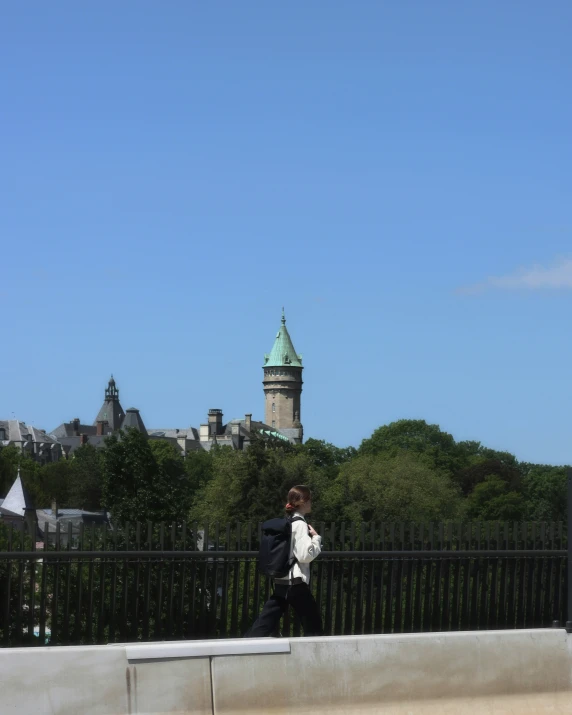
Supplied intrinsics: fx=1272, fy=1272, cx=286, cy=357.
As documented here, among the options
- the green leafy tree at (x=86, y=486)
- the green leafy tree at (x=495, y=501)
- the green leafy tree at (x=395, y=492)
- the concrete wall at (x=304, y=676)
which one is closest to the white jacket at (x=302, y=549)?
the concrete wall at (x=304, y=676)

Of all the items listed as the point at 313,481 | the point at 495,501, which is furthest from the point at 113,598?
the point at 495,501

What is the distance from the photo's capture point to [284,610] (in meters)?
10.7

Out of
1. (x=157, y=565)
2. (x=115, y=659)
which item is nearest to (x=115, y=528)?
(x=157, y=565)

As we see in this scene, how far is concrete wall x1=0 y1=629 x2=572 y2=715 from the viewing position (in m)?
8.94

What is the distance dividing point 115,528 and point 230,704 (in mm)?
2042

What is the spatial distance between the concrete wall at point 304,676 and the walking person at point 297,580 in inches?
38.3

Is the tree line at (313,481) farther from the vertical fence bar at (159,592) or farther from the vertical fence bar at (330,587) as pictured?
the vertical fence bar at (330,587)

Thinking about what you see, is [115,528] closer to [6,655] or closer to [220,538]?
[220,538]

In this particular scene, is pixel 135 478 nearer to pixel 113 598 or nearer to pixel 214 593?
pixel 214 593

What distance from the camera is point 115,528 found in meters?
10.6

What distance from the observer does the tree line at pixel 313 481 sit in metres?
68.4

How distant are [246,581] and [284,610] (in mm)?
487

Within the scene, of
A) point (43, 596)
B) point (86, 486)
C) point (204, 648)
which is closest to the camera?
point (204, 648)

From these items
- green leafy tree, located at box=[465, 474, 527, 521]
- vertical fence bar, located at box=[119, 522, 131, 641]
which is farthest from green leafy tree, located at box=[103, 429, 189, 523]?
vertical fence bar, located at box=[119, 522, 131, 641]
